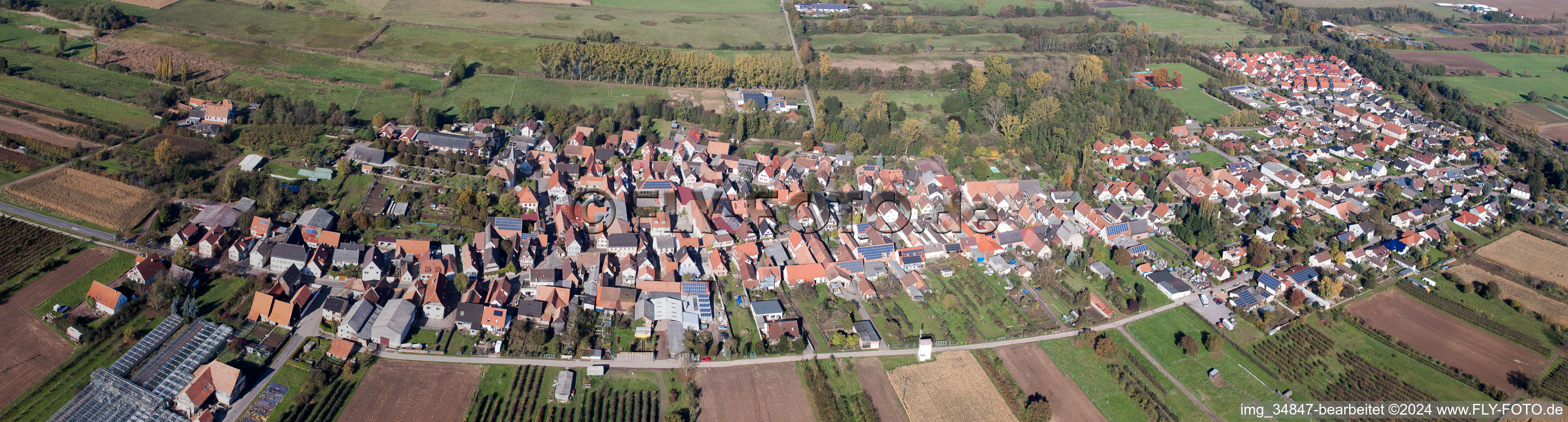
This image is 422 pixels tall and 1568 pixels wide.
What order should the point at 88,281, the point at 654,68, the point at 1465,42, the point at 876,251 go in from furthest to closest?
the point at 1465,42 < the point at 654,68 < the point at 876,251 < the point at 88,281

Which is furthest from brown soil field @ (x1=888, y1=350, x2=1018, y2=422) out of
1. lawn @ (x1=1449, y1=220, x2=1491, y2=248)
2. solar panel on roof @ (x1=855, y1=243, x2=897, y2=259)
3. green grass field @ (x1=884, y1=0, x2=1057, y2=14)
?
green grass field @ (x1=884, y1=0, x2=1057, y2=14)

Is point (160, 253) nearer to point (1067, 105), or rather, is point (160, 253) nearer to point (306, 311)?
point (306, 311)

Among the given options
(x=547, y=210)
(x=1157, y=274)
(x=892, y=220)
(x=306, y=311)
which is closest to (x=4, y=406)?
(x=306, y=311)

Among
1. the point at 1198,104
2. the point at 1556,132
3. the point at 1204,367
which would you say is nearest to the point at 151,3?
the point at 1204,367

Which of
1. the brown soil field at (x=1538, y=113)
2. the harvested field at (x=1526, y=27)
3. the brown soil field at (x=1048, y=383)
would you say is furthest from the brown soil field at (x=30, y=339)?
the harvested field at (x=1526, y=27)

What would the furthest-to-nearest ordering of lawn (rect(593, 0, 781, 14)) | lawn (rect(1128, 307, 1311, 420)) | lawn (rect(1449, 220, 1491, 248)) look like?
lawn (rect(593, 0, 781, 14)), lawn (rect(1449, 220, 1491, 248)), lawn (rect(1128, 307, 1311, 420))

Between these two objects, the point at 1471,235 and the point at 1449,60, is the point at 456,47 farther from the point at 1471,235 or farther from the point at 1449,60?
the point at 1449,60

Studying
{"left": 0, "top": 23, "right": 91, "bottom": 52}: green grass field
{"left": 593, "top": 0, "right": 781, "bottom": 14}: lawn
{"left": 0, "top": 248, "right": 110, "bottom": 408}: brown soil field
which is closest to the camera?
{"left": 0, "top": 248, "right": 110, "bottom": 408}: brown soil field

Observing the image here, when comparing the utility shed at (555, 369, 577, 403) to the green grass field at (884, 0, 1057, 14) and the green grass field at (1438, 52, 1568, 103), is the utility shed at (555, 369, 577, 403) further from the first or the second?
the green grass field at (1438, 52, 1568, 103)
